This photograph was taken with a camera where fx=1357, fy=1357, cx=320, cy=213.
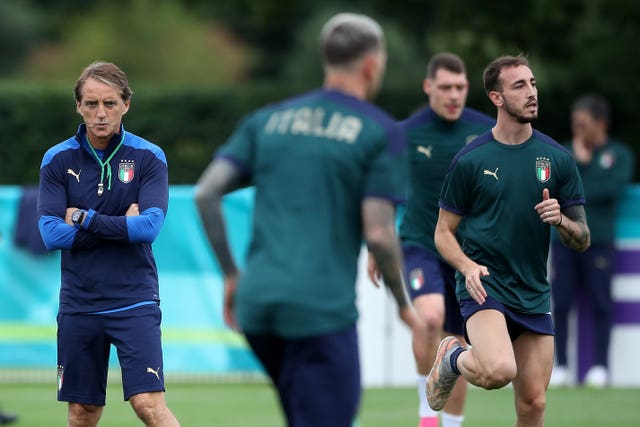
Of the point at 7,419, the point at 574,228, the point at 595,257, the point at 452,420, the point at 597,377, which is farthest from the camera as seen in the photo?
the point at 595,257

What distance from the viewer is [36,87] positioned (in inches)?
888

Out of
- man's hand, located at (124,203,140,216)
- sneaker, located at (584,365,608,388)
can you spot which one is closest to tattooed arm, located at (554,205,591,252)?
man's hand, located at (124,203,140,216)

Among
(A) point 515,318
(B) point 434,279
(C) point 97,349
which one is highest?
(B) point 434,279

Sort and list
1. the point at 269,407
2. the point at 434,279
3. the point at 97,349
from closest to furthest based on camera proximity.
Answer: the point at 97,349 < the point at 434,279 < the point at 269,407

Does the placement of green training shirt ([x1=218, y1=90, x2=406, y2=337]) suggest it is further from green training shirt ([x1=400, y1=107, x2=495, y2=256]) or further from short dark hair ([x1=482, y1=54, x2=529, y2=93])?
green training shirt ([x1=400, y1=107, x2=495, y2=256])

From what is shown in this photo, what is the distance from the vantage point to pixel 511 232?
7762 millimetres

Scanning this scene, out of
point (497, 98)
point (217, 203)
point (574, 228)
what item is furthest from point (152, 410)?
point (497, 98)

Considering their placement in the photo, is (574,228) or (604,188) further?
(604,188)

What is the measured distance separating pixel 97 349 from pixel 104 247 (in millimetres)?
562

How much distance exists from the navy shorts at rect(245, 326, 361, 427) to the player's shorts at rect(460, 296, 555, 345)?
2111 millimetres

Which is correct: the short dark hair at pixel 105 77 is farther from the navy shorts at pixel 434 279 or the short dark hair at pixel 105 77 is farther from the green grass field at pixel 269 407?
the green grass field at pixel 269 407

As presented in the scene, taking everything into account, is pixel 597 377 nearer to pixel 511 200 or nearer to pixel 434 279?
pixel 434 279

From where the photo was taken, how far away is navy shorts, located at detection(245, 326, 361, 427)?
18.7 feet

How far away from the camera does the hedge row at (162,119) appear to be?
21.8 metres
